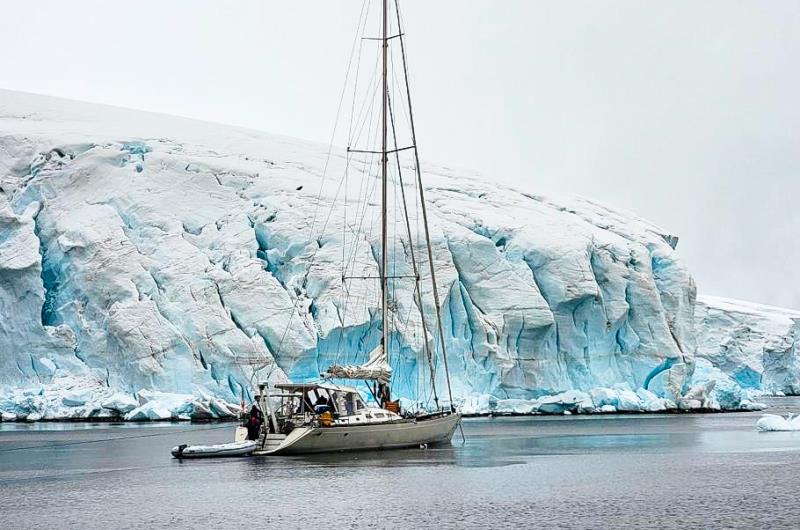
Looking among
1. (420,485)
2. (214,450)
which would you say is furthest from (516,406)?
(420,485)

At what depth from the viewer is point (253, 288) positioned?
2884 centimetres

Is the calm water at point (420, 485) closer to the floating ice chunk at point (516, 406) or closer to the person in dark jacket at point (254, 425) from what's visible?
the person in dark jacket at point (254, 425)

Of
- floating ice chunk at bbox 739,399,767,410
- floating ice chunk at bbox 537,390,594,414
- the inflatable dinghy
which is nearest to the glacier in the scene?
floating ice chunk at bbox 537,390,594,414

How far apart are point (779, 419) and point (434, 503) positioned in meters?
16.4

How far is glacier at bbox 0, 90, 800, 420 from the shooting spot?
27891 mm

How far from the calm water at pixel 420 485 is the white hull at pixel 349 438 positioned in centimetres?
28

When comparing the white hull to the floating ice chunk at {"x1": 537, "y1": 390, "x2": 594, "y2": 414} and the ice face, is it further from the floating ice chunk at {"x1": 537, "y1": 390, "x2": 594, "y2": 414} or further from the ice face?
the ice face

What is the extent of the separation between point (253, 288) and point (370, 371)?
967 centimetres

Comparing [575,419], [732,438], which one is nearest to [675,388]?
[575,419]

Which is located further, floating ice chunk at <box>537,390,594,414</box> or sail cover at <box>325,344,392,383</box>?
floating ice chunk at <box>537,390,594,414</box>

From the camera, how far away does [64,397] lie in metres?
27.4

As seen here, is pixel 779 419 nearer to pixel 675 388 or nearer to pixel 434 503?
pixel 675 388

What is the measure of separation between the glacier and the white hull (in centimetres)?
697

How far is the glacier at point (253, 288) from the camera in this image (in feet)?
91.5
